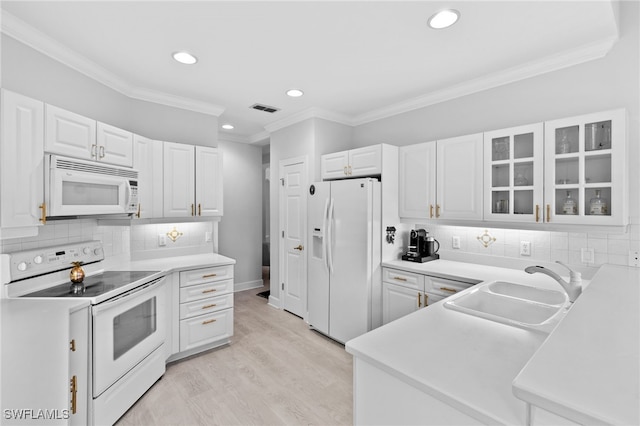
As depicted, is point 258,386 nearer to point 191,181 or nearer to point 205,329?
point 205,329

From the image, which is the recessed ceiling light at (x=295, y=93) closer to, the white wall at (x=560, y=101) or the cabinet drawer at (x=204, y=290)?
the white wall at (x=560, y=101)

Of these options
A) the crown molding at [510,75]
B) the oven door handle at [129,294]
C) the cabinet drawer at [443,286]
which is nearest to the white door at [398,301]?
the cabinet drawer at [443,286]

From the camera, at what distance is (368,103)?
3.56 metres

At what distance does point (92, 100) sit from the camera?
104 inches

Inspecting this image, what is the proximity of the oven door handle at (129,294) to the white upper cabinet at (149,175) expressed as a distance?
0.68 metres

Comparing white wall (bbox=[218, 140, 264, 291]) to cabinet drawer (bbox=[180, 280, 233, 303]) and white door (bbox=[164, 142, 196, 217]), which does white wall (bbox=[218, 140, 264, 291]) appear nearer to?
white door (bbox=[164, 142, 196, 217])

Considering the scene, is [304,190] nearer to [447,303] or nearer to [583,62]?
[447,303]

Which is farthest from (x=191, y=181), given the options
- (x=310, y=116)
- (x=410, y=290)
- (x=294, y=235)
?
(x=410, y=290)

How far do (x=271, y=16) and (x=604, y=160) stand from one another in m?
2.46

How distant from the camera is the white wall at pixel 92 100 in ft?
6.73

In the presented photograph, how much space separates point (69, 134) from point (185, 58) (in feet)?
3.32

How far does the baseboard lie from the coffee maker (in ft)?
10.2

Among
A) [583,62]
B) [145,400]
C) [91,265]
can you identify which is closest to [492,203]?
[583,62]

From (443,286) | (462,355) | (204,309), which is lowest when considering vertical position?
(204,309)
